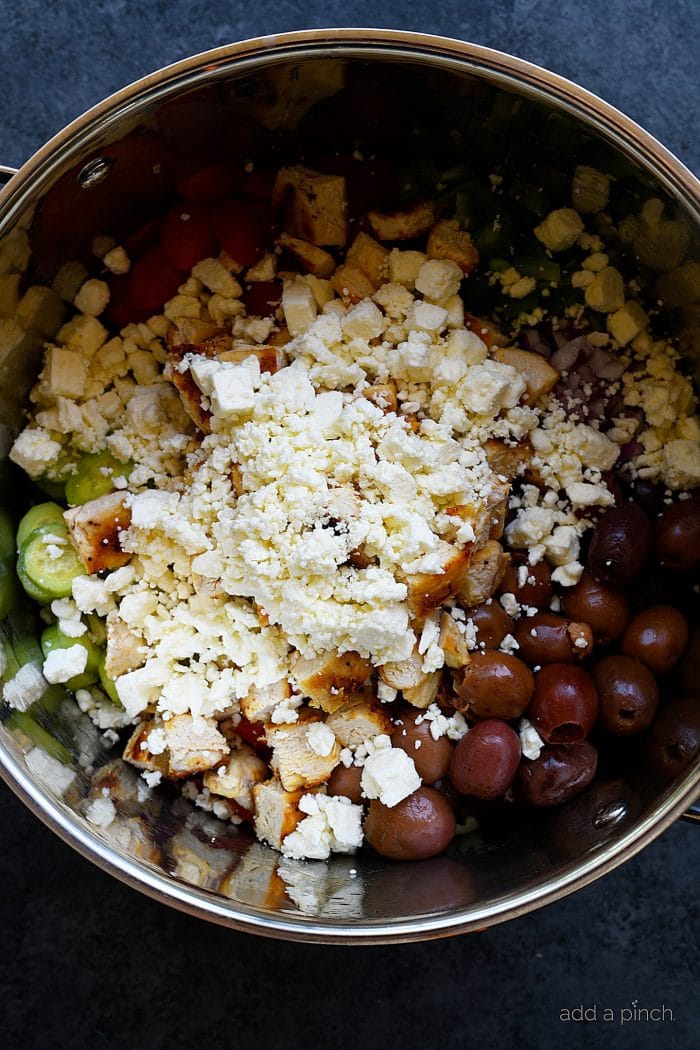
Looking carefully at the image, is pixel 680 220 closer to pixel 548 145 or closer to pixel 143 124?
pixel 548 145

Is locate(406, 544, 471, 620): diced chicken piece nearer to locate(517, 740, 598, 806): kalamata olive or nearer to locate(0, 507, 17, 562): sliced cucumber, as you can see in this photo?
locate(517, 740, 598, 806): kalamata olive

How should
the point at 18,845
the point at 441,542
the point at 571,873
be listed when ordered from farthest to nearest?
the point at 18,845 → the point at 441,542 → the point at 571,873

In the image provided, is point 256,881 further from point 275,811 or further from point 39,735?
point 39,735

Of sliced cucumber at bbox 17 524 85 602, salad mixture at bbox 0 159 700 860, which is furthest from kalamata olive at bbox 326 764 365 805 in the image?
sliced cucumber at bbox 17 524 85 602

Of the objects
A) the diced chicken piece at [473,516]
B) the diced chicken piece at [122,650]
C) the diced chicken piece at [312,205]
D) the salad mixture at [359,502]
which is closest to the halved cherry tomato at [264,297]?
the salad mixture at [359,502]

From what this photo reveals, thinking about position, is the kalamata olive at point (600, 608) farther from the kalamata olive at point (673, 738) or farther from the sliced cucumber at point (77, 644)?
the sliced cucumber at point (77, 644)

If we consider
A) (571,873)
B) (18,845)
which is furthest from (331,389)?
(18,845)

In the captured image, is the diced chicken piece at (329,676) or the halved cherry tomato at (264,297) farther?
the halved cherry tomato at (264,297)

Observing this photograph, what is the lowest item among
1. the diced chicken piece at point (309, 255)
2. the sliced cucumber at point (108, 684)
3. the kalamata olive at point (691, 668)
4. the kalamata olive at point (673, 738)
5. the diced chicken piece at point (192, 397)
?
the kalamata olive at point (673, 738)
